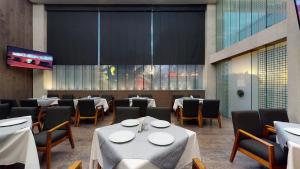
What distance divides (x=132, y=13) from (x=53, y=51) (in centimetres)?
415

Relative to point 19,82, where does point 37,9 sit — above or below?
above

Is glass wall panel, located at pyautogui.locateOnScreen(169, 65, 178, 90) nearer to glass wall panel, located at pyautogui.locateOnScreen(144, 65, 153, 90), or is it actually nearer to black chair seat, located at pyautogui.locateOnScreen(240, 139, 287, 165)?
glass wall panel, located at pyautogui.locateOnScreen(144, 65, 153, 90)

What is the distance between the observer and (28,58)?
6477mm

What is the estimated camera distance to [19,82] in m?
6.67

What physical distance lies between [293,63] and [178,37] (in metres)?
5.20

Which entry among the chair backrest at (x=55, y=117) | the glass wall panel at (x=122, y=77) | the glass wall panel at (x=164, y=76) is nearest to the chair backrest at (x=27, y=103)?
the chair backrest at (x=55, y=117)

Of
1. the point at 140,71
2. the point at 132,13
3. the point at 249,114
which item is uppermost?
the point at 132,13

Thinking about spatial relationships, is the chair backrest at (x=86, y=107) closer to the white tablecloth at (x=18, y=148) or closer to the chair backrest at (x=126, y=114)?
the chair backrest at (x=126, y=114)

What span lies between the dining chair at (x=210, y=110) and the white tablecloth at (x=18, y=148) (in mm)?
4072

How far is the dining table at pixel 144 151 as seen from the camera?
53.8 inches

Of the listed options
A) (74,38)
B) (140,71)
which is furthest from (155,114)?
(74,38)

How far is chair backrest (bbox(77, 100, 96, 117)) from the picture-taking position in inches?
190

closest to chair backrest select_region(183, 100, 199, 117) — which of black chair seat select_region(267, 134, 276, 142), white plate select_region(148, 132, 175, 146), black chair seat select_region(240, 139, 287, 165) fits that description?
black chair seat select_region(267, 134, 276, 142)

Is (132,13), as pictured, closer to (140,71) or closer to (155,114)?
(140,71)
